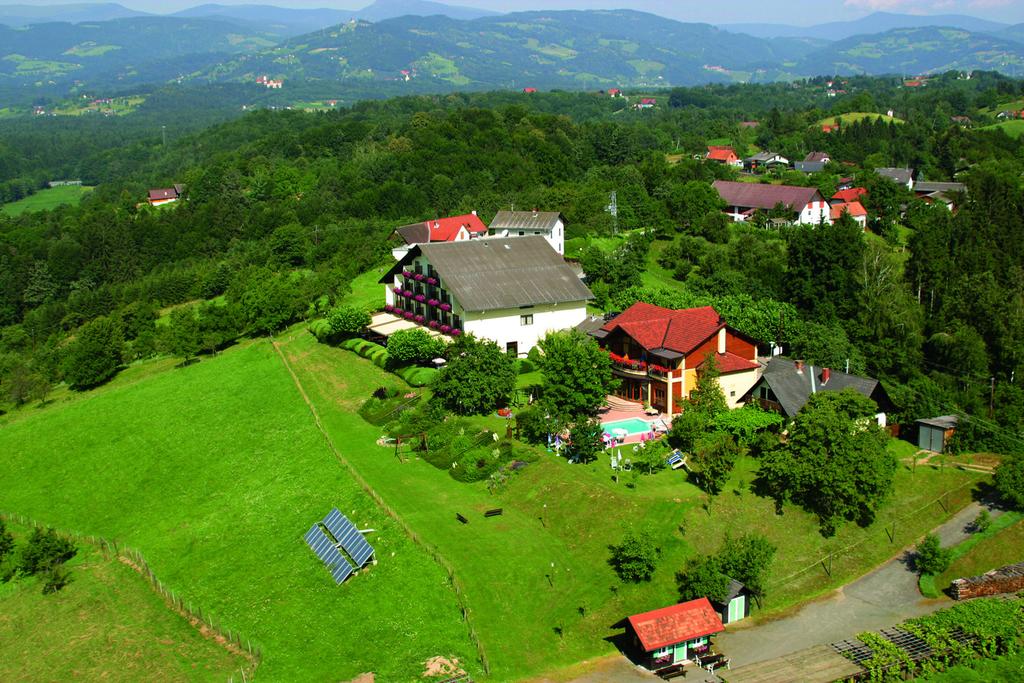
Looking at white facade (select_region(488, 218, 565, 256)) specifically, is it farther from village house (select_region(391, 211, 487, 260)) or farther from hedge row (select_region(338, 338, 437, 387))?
hedge row (select_region(338, 338, 437, 387))

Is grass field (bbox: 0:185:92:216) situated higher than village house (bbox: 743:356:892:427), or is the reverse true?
village house (bbox: 743:356:892:427)

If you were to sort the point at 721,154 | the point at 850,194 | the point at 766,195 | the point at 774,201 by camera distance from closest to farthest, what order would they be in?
the point at 774,201 < the point at 766,195 < the point at 850,194 < the point at 721,154

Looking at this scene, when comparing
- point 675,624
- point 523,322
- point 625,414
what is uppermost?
point 523,322

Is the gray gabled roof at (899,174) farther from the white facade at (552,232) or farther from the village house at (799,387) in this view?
the village house at (799,387)

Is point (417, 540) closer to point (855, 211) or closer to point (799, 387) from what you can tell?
point (799, 387)

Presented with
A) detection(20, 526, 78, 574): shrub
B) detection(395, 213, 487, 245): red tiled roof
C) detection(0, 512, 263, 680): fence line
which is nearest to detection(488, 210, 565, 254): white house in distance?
detection(395, 213, 487, 245): red tiled roof

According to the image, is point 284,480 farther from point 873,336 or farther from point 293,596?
point 873,336

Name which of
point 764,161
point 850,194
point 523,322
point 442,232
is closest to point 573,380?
point 523,322
